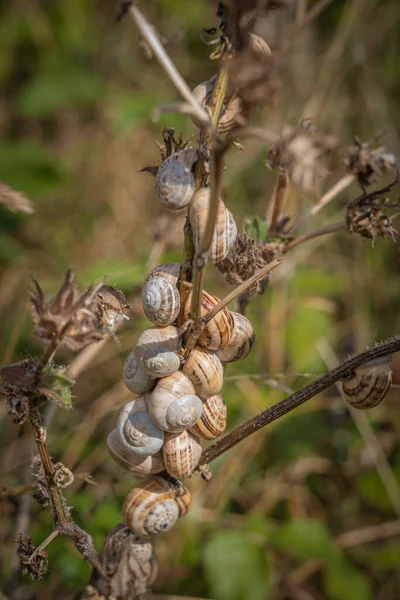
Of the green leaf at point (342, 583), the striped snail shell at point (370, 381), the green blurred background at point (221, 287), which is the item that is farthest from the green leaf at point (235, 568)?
the striped snail shell at point (370, 381)

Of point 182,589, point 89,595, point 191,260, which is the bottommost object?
point 89,595

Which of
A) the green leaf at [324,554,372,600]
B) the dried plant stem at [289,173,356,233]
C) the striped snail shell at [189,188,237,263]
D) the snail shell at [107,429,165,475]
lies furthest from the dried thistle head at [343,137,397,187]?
the green leaf at [324,554,372,600]

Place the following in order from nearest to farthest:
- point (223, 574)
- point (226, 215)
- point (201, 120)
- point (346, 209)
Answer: point (201, 120), point (226, 215), point (346, 209), point (223, 574)

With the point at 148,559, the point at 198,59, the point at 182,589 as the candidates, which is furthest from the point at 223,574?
the point at 198,59

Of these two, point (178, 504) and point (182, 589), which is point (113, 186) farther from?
point (178, 504)

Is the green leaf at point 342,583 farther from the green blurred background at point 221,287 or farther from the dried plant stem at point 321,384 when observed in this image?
the dried plant stem at point 321,384

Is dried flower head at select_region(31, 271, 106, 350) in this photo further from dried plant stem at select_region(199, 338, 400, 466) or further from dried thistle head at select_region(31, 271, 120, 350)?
dried plant stem at select_region(199, 338, 400, 466)

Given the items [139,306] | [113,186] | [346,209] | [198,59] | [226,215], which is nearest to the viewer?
[226,215]
